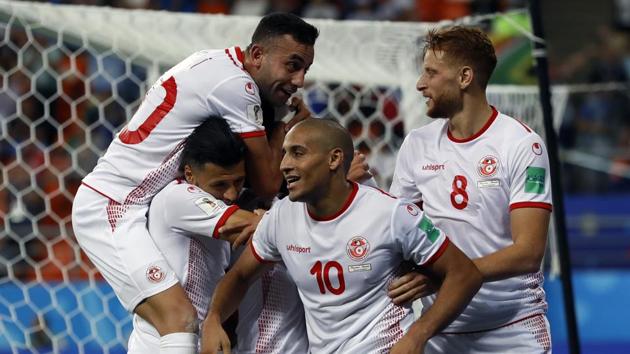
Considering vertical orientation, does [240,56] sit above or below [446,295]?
above

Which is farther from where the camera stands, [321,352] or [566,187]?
[566,187]

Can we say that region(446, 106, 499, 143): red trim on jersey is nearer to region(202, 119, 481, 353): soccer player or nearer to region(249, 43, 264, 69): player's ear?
region(202, 119, 481, 353): soccer player

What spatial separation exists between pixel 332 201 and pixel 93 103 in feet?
16.2

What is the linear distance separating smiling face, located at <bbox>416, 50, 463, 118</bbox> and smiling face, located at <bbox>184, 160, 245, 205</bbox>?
2.46ft

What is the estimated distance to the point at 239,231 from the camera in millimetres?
3828

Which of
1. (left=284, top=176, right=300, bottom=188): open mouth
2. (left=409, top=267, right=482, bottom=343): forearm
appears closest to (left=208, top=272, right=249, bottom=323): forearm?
(left=284, top=176, right=300, bottom=188): open mouth

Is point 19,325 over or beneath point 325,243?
beneath

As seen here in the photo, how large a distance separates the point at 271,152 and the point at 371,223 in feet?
2.17

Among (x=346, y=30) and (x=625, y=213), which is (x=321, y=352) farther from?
(x=625, y=213)

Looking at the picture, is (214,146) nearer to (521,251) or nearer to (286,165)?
(286,165)

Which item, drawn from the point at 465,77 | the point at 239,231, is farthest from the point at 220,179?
the point at 465,77

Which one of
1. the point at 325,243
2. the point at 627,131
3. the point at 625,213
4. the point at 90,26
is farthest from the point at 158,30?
the point at 627,131

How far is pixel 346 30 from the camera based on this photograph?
6.57 meters

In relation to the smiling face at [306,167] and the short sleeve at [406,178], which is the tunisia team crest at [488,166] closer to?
the short sleeve at [406,178]
